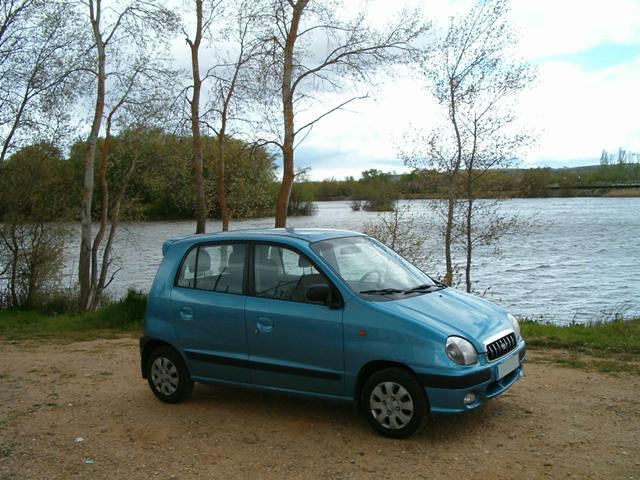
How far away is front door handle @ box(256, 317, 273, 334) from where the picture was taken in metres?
5.88

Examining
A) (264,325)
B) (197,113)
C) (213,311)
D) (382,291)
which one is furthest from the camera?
(197,113)

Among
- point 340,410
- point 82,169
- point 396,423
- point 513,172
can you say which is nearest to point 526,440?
point 396,423

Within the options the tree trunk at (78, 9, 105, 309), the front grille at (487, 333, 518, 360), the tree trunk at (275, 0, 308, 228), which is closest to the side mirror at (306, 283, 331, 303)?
the front grille at (487, 333, 518, 360)

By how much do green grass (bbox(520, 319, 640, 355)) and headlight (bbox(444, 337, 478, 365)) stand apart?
419 cm

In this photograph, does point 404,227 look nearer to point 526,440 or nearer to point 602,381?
point 602,381

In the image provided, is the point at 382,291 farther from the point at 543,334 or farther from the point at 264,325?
the point at 543,334

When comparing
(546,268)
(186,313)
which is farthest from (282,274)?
(546,268)

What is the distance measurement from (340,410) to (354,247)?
156 cm

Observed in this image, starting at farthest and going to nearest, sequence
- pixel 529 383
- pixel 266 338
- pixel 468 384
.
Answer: pixel 529 383, pixel 266 338, pixel 468 384

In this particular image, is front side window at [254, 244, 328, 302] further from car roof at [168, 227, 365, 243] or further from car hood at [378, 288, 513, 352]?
car hood at [378, 288, 513, 352]

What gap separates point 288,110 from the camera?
13859 millimetres

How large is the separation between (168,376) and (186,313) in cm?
75

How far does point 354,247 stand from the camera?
631cm

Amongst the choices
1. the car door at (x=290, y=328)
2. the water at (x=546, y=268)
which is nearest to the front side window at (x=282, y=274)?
the car door at (x=290, y=328)
